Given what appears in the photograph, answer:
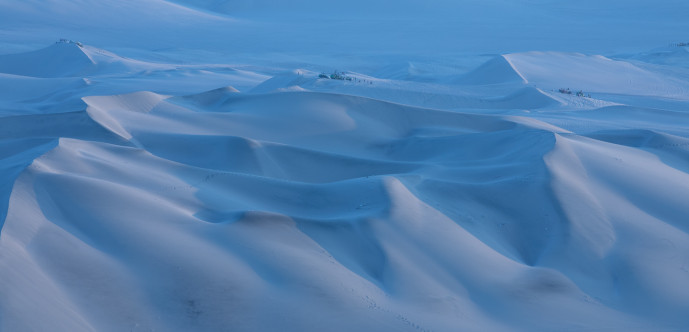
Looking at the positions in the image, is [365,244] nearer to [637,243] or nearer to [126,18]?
[637,243]

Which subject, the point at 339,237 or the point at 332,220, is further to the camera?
the point at 332,220

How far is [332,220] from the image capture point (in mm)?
3809

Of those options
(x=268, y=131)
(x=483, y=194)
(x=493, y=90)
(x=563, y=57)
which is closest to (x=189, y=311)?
(x=483, y=194)

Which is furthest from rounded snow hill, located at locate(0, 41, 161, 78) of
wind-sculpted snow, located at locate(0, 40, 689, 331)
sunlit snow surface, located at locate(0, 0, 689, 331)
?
wind-sculpted snow, located at locate(0, 40, 689, 331)

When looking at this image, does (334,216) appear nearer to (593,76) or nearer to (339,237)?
(339,237)

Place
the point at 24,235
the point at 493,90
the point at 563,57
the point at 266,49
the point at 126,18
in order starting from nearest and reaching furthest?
the point at 24,235, the point at 493,90, the point at 563,57, the point at 266,49, the point at 126,18

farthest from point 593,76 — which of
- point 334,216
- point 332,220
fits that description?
point 332,220

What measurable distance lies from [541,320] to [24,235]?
2.48 metres

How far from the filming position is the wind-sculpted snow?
2996 millimetres

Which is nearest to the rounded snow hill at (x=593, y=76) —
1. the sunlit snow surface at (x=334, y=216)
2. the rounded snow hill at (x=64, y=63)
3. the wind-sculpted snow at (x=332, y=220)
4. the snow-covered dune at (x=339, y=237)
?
the sunlit snow surface at (x=334, y=216)

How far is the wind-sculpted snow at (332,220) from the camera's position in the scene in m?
3.00

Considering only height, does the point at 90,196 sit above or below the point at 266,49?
above

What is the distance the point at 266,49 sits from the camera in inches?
800

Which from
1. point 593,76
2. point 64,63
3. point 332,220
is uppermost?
point 332,220
